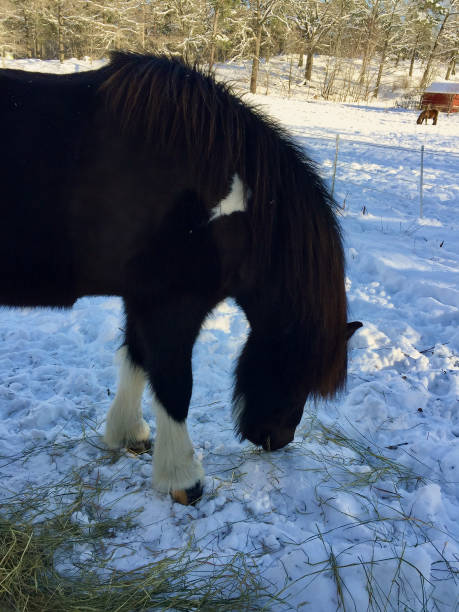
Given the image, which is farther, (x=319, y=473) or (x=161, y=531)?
(x=319, y=473)

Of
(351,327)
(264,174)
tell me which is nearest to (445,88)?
(351,327)

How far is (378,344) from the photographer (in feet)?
11.6

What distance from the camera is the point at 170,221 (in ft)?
5.52

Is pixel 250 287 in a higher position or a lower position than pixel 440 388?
higher

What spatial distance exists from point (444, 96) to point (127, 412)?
23801mm

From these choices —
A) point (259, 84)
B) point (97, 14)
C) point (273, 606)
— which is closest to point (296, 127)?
point (273, 606)

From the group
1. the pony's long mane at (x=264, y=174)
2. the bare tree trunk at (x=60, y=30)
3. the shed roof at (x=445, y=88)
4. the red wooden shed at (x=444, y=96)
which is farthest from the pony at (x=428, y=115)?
the bare tree trunk at (x=60, y=30)

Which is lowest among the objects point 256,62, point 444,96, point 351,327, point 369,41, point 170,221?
point 351,327

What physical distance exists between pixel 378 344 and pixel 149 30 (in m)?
27.3

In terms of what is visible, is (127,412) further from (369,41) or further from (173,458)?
(369,41)

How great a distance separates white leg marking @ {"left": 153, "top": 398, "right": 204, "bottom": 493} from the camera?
2070mm

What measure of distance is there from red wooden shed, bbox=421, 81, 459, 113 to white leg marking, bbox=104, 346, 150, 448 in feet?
74.2

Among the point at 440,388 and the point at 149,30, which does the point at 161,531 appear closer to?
the point at 440,388

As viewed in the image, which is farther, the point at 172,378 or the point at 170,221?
the point at 172,378
